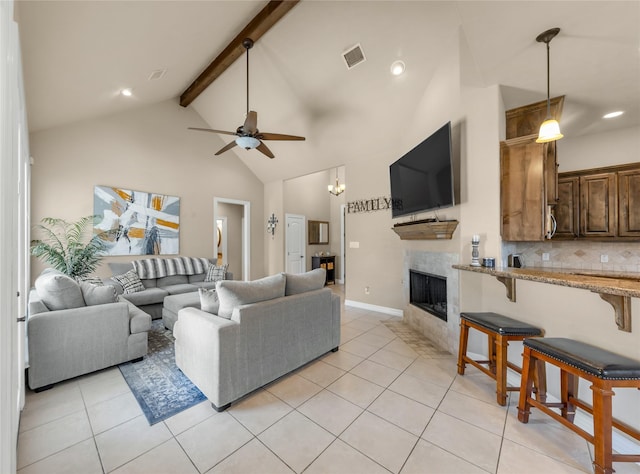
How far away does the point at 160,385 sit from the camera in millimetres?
2275

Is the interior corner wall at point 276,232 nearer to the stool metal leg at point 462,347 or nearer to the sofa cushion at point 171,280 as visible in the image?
the sofa cushion at point 171,280

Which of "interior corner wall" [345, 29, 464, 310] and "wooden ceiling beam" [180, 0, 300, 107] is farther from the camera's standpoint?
"interior corner wall" [345, 29, 464, 310]

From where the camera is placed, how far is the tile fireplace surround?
9.57 ft

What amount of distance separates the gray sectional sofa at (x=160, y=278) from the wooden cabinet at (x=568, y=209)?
5.49 m

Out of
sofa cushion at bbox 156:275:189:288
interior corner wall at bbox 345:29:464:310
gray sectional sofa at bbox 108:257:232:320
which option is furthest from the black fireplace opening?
sofa cushion at bbox 156:275:189:288

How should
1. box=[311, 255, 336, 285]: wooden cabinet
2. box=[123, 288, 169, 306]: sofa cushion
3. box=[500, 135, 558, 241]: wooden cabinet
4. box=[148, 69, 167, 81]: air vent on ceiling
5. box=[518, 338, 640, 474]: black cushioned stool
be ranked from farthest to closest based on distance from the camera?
box=[311, 255, 336, 285]: wooden cabinet, box=[123, 288, 169, 306]: sofa cushion, box=[148, 69, 167, 81]: air vent on ceiling, box=[500, 135, 558, 241]: wooden cabinet, box=[518, 338, 640, 474]: black cushioned stool

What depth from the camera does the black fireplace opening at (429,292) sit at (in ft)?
10.7

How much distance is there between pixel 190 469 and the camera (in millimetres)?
1455

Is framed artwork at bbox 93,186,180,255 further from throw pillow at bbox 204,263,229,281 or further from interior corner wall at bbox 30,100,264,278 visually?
throw pillow at bbox 204,263,229,281

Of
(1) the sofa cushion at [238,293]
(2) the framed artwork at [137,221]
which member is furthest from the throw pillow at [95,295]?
(2) the framed artwork at [137,221]

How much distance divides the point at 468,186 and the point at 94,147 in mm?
5663

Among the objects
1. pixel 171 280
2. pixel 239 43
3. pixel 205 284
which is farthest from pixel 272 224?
pixel 239 43

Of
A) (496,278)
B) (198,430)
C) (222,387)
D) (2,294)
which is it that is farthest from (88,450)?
(496,278)

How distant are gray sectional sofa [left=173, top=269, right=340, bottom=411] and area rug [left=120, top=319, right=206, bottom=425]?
10 cm
